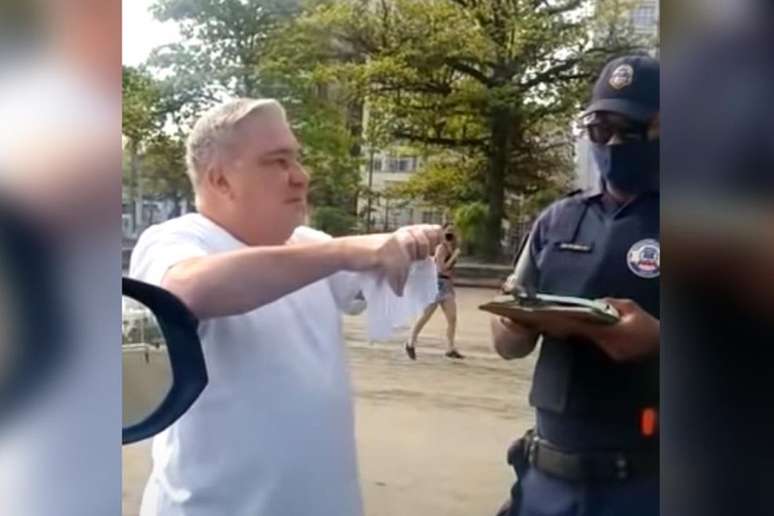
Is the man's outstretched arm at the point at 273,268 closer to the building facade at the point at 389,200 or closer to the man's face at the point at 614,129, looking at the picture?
the building facade at the point at 389,200

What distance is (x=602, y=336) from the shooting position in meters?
1.29

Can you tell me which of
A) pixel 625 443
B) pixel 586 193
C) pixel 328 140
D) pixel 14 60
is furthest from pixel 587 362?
pixel 14 60

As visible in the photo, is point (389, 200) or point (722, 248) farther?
point (389, 200)

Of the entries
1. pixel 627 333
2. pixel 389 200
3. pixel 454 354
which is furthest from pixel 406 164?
pixel 627 333

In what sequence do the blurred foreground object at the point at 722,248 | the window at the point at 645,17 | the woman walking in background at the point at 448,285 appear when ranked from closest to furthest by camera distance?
the blurred foreground object at the point at 722,248 → the window at the point at 645,17 → the woman walking in background at the point at 448,285

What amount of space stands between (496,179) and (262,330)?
15.0 inches

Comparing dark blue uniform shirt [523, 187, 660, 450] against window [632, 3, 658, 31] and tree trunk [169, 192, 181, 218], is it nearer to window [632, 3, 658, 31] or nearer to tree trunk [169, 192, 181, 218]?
window [632, 3, 658, 31]

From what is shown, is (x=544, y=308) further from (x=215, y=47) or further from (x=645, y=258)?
(x=215, y=47)

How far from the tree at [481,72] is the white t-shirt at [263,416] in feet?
0.72

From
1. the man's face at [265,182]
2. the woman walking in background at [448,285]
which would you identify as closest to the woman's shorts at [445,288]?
the woman walking in background at [448,285]

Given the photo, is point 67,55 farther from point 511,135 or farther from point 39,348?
point 511,135

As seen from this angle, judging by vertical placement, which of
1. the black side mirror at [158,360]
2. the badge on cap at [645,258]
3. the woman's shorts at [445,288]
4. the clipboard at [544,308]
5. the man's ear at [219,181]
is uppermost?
the man's ear at [219,181]

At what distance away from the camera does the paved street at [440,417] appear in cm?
131

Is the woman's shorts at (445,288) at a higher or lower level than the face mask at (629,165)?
lower
